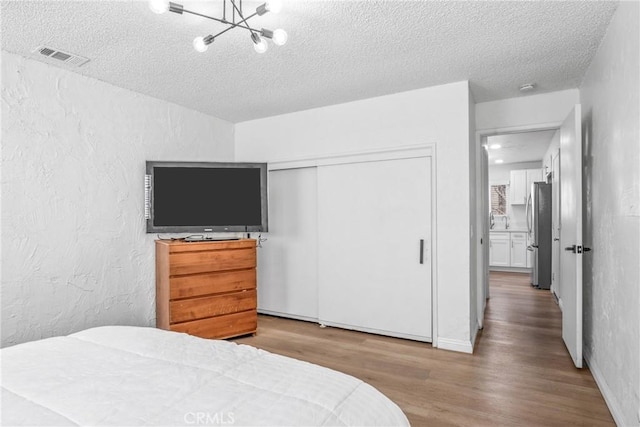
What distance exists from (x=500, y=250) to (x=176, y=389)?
→ 25.3ft

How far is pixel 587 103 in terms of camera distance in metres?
2.99

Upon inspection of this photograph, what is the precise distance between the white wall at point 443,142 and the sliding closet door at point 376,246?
0.52 feet

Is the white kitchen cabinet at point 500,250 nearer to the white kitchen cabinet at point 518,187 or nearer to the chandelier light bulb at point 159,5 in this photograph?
the white kitchen cabinet at point 518,187

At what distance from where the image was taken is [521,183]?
25.0 feet

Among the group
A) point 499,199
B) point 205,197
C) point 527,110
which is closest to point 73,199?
point 205,197

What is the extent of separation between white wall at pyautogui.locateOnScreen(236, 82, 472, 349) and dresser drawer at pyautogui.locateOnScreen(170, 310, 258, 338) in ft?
5.95

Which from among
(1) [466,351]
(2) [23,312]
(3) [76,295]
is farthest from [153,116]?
(1) [466,351]

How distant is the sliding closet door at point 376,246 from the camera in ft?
11.3

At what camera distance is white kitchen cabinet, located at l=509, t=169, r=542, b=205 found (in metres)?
7.46

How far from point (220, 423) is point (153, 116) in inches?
133

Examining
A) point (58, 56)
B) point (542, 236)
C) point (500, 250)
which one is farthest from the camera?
point (500, 250)

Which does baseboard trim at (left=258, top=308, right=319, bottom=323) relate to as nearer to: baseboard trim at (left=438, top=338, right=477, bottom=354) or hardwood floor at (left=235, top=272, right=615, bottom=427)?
hardwood floor at (left=235, top=272, right=615, bottom=427)

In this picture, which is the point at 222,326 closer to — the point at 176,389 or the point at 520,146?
the point at 176,389

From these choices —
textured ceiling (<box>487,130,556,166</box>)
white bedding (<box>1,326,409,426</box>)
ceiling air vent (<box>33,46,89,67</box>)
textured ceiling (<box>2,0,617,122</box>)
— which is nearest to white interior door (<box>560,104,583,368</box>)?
textured ceiling (<box>2,0,617,122</box>)
